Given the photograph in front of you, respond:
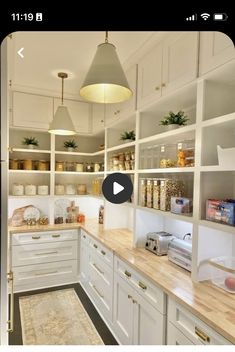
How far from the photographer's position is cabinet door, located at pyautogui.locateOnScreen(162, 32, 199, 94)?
3.89 feet

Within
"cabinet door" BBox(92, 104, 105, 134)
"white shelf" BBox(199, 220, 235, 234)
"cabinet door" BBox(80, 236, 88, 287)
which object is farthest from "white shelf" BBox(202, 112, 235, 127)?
"cabinet door" BBox(80, 236, 88, 287)

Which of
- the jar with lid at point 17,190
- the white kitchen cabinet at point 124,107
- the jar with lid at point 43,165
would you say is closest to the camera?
the white kitchen cabinet at point 124,107

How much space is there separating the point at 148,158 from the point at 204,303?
41.2 inches

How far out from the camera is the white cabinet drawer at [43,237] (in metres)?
2.42

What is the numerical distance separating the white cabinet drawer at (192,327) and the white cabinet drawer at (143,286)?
0.07 meters

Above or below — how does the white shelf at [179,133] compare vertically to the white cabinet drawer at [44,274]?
above

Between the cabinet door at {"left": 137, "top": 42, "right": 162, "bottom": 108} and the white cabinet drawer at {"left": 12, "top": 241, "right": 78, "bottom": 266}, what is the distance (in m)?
1.86

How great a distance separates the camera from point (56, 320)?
1.94 metres

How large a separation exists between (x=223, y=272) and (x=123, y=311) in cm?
84

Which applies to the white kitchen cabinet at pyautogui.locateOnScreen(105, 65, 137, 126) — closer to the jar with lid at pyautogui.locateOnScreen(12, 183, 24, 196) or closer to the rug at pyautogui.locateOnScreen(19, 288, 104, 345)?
the jar with lid at pyautogui.locateOnScreen(12, 183, 24, 196)

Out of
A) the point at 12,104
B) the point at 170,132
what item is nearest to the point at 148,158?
the point at 170,132
